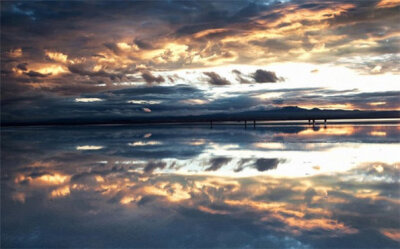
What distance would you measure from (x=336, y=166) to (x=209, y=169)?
487 cm

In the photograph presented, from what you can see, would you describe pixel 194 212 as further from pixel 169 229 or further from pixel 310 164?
pixel 310 164

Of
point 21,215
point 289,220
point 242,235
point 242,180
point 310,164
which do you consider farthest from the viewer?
point 310,164

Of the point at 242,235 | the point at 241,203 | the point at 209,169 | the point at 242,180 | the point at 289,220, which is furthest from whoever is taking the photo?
the point at 209,169

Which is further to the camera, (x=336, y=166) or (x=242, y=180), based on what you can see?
(x=336, y=166)

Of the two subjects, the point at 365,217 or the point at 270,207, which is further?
the point at 270,207

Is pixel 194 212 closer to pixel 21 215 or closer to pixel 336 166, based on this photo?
pixel 21 215

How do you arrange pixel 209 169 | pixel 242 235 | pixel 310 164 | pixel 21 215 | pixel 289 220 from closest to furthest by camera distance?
pixel 242 235
pixel 289 220
pixel 21 215
pixel 209 169
pixel 310 164

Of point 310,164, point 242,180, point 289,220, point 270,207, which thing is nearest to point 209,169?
point 242,180

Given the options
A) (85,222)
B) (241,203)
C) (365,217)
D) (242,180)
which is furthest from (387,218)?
(85,222)

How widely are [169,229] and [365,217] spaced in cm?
394

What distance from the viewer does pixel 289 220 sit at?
690 centimetres

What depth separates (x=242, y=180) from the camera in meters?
10.9

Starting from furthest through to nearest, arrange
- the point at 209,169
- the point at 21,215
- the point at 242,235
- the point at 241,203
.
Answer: the point at 209,169 < the point at 241,203 < the point at 21,215 < the point at 242,235

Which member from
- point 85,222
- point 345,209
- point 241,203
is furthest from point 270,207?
point 85,222
